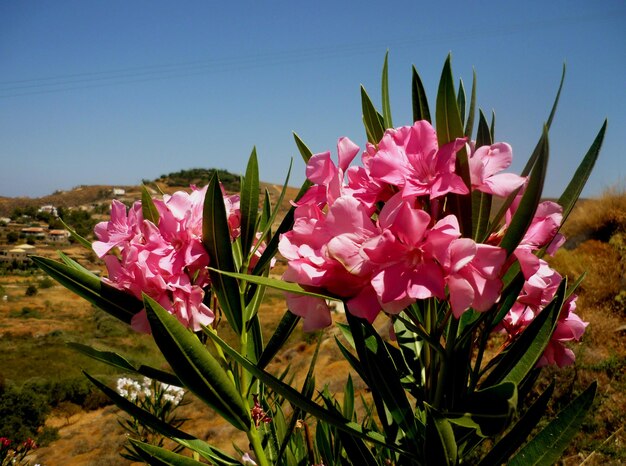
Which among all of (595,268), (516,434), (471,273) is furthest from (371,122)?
(595,268)

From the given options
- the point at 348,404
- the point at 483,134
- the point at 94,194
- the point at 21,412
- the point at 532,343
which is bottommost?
the point at 21,412

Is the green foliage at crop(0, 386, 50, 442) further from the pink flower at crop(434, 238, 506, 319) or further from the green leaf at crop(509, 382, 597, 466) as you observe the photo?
the pink flower at crop(434, 238, 506, 319)

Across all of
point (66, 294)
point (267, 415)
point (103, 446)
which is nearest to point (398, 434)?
point (267, 415)

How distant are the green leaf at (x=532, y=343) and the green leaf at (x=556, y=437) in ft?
0.36

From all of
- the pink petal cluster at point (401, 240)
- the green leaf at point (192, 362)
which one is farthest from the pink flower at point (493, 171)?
the green leaf at point (192, 362)

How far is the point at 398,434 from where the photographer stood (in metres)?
0.90

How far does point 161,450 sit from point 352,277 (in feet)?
1.75

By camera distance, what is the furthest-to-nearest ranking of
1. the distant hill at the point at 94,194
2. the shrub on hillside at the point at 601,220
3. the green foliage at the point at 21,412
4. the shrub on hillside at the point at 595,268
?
the distant hill at the point at 94,194
the green foliage at the point at 21,412
the shrub on hillside at the point at 601,220
the shrub on hillside at the point at 595,268

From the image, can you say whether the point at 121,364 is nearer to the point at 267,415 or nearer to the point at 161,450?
the point at 161,450

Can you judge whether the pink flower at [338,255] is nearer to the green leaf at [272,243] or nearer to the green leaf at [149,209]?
the green leaf at [272,243]

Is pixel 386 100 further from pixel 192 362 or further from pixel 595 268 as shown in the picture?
pixel 595 268

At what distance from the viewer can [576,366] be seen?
3.85m

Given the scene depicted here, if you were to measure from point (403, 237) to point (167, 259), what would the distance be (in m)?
0.47

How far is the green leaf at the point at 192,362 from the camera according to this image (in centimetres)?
67
